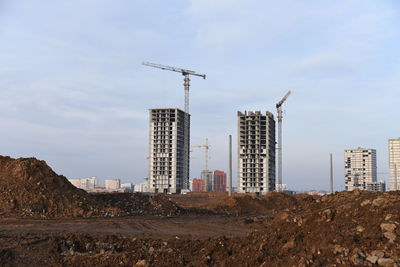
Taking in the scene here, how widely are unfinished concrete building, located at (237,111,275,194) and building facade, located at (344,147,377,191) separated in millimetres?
70473

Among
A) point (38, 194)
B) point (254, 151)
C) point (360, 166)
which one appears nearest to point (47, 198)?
point (38, 194)

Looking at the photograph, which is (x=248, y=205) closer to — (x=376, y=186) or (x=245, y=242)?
(x=245, y=242)

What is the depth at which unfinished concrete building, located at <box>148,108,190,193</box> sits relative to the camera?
340 feet

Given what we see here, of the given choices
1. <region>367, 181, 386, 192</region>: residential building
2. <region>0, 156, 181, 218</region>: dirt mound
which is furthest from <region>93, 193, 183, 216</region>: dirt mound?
<region>367, 181, 386, 192</region>: residential building

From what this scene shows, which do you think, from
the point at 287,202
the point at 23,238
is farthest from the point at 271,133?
the point at 23,238

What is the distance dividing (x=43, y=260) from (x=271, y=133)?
88857 mm

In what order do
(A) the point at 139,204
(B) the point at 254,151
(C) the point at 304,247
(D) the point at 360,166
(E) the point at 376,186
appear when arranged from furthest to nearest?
(D) the point at 360,166 → (E) the point at 376,186 → (B) the point at 254,151 → (A) the point at 139,204 → (C) the point at 304,247

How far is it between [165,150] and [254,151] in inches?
940

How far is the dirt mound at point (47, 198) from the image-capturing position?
30.2m

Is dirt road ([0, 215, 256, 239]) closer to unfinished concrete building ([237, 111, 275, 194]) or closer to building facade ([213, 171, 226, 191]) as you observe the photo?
unfinished concrete building ([237, 111, 275, 194])

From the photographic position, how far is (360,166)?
160750 mm

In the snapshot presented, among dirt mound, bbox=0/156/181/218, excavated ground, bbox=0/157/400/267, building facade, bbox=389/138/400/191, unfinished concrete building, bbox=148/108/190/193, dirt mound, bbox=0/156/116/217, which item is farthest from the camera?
building facade, bbox=389/138/400/191

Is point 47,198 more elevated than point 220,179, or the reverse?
point 220,179

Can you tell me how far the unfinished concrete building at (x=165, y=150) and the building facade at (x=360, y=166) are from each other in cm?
8035
